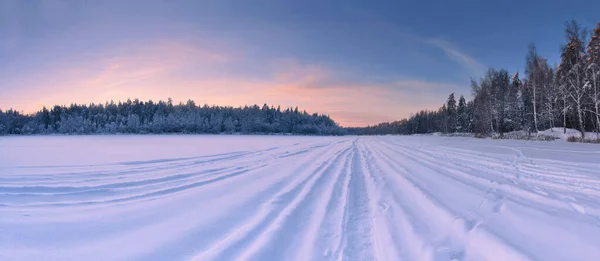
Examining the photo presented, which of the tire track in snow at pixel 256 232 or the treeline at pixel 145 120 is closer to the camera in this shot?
the tire track in snow at pixel 256 232

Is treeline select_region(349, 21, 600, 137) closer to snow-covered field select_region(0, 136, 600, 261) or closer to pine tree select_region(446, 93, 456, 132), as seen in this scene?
pine tree select_region(446, 93, 456, 132)

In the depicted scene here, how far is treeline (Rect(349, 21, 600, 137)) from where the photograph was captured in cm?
2264

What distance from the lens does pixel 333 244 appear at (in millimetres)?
3066

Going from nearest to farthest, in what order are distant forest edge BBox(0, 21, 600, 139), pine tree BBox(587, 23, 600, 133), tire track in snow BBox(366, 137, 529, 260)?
tire track in snow BBox(366, 137, 529, 260) < pine tree BBox(587, 23, 600, 133) < distant forest edge BBox(0, 21, 600, 139)

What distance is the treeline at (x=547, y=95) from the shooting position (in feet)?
74.3

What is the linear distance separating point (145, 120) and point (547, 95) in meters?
96.5

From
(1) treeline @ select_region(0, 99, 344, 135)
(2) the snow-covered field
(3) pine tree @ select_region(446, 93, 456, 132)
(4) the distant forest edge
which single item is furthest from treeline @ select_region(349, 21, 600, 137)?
(1) treeline @ select_region(0, 99, 344, 135)

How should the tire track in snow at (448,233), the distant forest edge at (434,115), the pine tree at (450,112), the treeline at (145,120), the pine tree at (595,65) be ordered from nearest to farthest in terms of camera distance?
the tire track in snow at (448,233) → the pine tree at (595,65) → the distant forest edge at (434,115) → the pine tree at (450,112) → the treeline at (145,120)

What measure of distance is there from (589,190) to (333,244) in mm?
5246

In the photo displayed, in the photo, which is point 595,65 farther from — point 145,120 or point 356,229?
point 145,120

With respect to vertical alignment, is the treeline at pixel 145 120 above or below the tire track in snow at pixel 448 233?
above

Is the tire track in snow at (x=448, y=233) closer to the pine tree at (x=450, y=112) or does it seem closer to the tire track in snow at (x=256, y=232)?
the tire track in snow at (x=256, y=232)

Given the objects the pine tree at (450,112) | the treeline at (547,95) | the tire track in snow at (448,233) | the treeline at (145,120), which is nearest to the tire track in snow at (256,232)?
the tire track in snow at (448,233)

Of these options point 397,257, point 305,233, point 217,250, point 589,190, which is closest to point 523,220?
point 397,257
